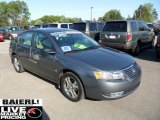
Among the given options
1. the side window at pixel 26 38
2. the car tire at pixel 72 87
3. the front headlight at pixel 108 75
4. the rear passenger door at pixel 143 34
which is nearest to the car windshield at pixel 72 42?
the car tire at pixel 72 87

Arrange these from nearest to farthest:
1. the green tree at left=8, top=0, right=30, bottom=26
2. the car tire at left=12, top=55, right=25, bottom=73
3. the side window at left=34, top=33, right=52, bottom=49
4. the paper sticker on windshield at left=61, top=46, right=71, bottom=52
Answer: the paper sticker on windshield at left=61, top=46, right=71, bottom=52 → the side window at left=34, top=33, right=52, bottom=49 → the car tire at left=12, top=55, right=25, bottom=73 → the green tree at left=8, top=0, right=30, bottom=26

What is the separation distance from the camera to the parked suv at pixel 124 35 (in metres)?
10.2

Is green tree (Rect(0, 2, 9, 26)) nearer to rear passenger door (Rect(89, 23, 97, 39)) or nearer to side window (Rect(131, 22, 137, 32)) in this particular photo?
rear passenger door (Rect(89, 23, 97, 39))

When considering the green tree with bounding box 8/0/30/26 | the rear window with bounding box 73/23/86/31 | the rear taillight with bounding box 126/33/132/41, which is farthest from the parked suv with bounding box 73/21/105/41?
the green tree with bounding box 8/0/30/26

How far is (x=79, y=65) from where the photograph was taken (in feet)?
15.7

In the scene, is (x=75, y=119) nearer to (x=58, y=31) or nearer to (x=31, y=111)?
(x=31, y=111)

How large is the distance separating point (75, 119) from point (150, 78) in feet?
11.1

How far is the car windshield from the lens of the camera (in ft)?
18.2

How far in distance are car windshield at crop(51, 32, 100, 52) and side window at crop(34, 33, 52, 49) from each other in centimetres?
22

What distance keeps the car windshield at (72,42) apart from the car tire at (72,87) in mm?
724

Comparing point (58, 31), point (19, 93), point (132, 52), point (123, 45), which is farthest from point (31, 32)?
point (132, 52)

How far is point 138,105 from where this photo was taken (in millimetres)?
4766

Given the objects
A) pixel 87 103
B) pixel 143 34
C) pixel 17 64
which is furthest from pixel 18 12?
pixel 87 103

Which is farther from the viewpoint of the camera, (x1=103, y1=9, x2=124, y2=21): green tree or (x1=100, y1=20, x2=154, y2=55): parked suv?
(x1=103, y1=9, x2=124, y2=21): green tree
